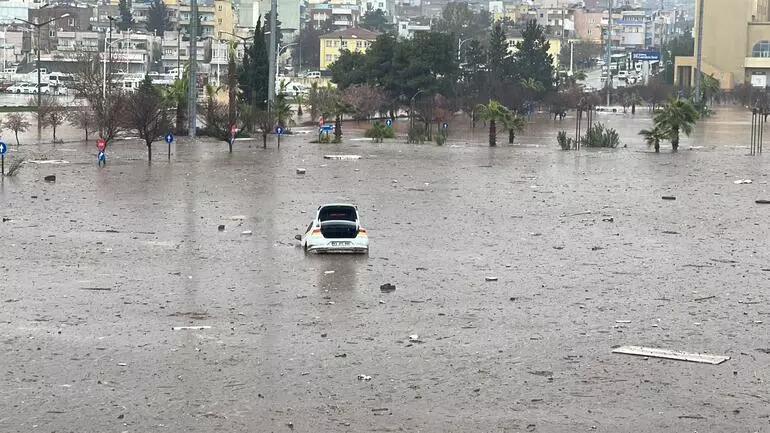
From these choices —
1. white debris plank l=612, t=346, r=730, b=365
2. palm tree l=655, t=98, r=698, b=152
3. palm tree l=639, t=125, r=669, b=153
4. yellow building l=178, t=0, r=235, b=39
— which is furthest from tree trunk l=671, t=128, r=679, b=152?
yellow building l=178, t=0, r=235, b=39

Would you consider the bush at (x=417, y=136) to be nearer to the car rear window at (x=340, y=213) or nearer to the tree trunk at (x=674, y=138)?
the tree trunk at (x=674, y=138)

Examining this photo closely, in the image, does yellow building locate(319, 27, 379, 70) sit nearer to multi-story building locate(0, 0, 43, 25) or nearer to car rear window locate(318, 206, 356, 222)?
multi-story building locate(0, 0, 43, 25)

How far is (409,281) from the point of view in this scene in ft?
A: 61.7

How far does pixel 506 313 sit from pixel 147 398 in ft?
17.4

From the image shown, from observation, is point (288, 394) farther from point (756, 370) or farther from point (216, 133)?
point (216, 133)

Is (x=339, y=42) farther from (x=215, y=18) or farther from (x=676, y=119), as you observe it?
(x=676, y=119)

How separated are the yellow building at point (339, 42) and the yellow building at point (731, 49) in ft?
133

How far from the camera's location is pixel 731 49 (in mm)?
123938

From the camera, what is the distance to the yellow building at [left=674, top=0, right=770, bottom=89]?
123 m

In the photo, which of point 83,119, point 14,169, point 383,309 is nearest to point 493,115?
point 83,119

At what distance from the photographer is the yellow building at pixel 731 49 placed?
123m

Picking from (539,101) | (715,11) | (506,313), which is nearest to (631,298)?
(506,313)

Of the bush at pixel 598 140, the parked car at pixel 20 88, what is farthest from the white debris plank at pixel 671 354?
the parked car at pixel 20 88

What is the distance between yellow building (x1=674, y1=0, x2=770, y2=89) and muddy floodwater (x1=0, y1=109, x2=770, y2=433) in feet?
309
